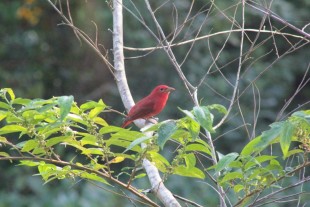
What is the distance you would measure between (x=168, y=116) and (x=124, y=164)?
58 cm

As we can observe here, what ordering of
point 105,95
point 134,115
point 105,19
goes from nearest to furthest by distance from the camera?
point 134,115, point 105,19, point 105,95

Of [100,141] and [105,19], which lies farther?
[105,19]

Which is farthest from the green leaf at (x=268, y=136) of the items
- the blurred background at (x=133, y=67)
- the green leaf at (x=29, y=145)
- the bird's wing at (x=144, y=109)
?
the blurred background at (x=133, y=67)

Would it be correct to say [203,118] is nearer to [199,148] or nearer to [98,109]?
[199,148]

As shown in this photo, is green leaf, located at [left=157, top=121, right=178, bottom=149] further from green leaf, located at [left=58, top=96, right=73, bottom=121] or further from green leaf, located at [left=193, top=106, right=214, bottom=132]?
green leaf, located at [left=58, top=96, right=73, bottom=121]

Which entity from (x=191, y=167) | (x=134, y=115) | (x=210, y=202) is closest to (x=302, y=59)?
(x=210, y=202)

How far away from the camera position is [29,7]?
785 cm

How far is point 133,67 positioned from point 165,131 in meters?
5.83

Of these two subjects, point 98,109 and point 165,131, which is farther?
point 98,109

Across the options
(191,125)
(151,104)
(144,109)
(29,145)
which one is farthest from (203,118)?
(151,104)

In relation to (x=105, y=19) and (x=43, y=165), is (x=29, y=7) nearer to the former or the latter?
(x=105, y=19)

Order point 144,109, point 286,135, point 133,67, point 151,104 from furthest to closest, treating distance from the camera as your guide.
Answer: point 133,67
point 151,104
point 144,109
point 286,135

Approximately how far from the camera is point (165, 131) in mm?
1557

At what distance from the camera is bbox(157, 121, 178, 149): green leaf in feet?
5.05
